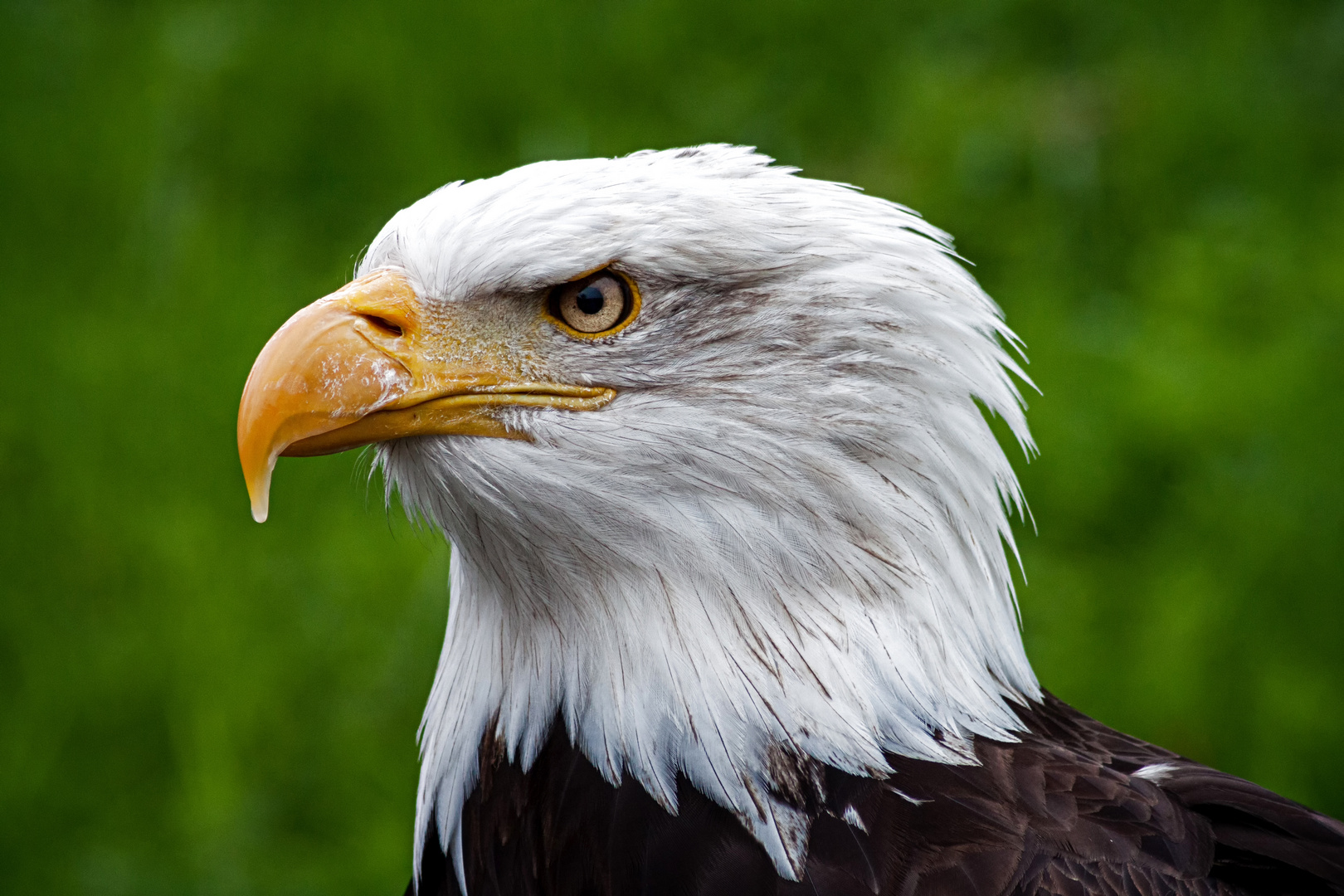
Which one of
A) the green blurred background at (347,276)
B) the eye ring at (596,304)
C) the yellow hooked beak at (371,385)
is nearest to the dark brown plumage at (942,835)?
the yellow hooked beak at (371,385)

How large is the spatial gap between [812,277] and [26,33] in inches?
230

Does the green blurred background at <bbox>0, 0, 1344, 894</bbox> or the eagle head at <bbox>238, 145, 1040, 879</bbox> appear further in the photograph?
the green blurred background at <bbox>0, 0, 1344, 894</bbox>

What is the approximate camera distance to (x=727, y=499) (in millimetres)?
2307

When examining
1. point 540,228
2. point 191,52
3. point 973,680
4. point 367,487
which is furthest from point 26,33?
→ point 973,680

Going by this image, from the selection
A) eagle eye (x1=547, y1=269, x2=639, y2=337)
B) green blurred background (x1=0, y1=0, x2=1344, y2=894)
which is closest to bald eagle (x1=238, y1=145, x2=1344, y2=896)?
eagle eye (x1=547, y1=269, x2=639, y2=337)

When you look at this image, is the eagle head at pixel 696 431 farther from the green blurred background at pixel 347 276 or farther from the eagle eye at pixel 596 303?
the green blurred background at pixel 347 276

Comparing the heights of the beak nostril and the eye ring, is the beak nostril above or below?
below

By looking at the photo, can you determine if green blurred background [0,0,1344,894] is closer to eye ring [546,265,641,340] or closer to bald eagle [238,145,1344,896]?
bald eagle [238,145,1344,896]

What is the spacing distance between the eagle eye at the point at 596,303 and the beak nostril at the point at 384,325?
0.80 feet

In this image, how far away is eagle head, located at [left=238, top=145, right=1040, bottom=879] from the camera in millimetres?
2275

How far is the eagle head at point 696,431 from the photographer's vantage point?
7.47 ft

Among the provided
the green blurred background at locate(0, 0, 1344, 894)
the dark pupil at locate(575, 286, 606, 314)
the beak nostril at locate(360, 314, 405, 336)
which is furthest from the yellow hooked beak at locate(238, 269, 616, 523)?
the green blurred background at locate(0, 0, 1344, 894)

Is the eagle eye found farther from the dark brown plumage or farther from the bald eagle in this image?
the dark brown plumage

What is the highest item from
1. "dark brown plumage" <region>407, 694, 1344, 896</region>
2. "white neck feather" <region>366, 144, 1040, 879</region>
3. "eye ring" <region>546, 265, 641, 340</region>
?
"eye ring" <region>546, 265, 641, 340</region>
